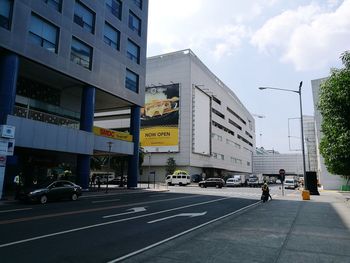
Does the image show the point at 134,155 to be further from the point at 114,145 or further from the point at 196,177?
the point at 196,177

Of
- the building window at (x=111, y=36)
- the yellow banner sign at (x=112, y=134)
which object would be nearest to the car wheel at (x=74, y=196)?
the yellow banner sign at (x=112, y=134)

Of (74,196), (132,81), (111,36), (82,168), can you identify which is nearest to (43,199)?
(74,196)

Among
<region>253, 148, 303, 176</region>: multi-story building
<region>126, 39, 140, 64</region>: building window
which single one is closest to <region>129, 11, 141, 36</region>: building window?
<region>126, 39, 140, 64</region>: building window

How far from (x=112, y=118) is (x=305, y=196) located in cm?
5672

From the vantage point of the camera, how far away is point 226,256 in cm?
765

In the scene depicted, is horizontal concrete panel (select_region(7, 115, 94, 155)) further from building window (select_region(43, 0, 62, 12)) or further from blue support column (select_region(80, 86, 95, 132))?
building window (select_region(43, 0, 62, 12))

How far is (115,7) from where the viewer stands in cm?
3688

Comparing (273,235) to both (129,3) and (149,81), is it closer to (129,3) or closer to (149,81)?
(129,3)

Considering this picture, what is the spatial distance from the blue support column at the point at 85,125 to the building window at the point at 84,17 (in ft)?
19.1

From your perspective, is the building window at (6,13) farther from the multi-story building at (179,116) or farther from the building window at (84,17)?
the multi-story building at (179,116)

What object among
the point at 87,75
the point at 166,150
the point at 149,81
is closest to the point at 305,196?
the point at 87,75

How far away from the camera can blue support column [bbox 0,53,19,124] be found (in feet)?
75.4

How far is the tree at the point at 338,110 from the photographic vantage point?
17672 millimetres

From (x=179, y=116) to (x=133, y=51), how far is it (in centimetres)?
3310
